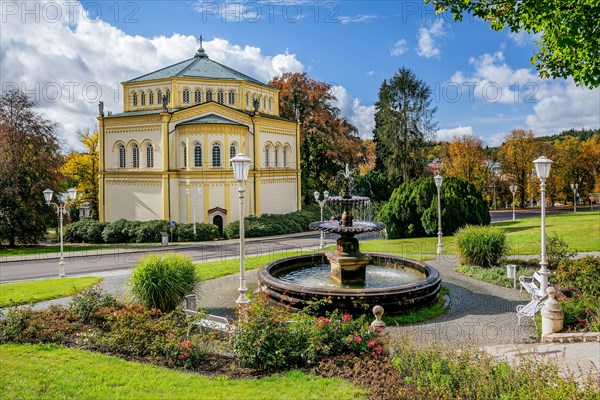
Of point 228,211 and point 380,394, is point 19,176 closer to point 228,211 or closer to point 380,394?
point 228,211

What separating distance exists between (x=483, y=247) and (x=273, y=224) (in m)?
24.1

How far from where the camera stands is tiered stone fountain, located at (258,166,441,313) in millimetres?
12828

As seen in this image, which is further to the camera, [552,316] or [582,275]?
[582,275]

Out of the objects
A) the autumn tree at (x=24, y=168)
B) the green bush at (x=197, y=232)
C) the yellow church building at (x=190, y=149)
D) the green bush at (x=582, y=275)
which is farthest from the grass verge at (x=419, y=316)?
the autumn tree at (x=24, y=168)

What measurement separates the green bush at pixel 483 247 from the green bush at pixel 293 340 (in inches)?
465

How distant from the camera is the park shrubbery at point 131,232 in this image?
124 feet

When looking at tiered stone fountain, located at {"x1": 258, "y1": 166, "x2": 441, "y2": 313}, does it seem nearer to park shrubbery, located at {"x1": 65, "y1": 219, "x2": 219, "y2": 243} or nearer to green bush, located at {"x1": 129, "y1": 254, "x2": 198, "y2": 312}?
green bush, located at {"x1": 129, "y1": 254, "x2": 198, "y2": 312}

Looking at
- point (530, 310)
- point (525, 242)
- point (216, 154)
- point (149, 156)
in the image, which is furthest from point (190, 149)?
point (530, 310)

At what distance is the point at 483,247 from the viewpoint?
19.3 metres

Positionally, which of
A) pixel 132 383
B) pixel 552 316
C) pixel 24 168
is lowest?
pixel 132 383

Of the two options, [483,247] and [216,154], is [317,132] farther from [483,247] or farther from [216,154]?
[483,247]

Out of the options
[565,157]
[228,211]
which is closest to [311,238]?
[228,211]

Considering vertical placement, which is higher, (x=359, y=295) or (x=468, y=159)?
(x=468, y=159)

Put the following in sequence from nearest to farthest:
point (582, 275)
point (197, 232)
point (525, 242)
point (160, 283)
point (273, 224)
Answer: point (160, 283)
point (582, 275)
point (525, 242)
point (197, 232)
point (273, 224)
